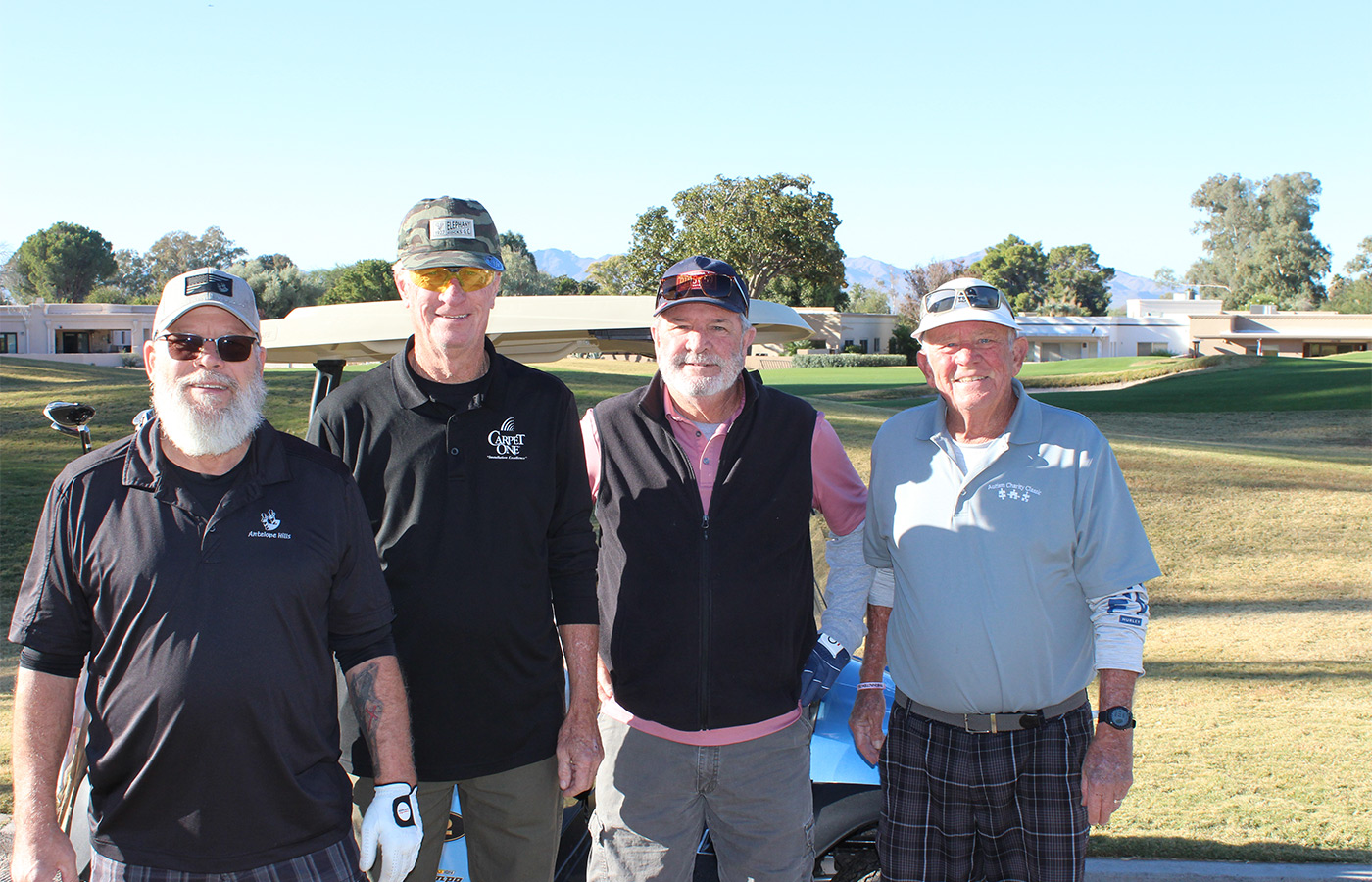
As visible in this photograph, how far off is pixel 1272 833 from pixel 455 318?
12.9 ft

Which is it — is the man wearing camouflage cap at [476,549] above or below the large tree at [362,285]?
below

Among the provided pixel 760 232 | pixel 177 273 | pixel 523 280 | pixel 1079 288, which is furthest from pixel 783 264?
pixel 1079 288

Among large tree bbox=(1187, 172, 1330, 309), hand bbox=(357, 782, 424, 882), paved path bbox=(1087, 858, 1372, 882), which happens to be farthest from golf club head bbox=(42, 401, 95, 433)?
large tree bbox=(1187, 172, 1330, 309)

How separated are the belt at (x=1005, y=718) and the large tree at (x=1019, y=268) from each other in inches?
4400

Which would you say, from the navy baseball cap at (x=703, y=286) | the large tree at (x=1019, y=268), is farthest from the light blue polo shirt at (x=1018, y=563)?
the large tree at (x=1019, y=268)

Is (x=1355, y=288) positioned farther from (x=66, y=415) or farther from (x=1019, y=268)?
(x=66, y=415)

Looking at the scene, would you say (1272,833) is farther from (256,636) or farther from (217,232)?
(217,232)

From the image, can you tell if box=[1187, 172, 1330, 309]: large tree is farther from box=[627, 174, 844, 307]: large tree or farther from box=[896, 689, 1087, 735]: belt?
box=[896, 689, 1087, 735]: belt

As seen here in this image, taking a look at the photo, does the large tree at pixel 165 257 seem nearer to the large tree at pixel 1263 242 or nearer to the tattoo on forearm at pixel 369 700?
the large tree at pixel 1263 242

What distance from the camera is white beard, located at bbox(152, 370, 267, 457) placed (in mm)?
2238

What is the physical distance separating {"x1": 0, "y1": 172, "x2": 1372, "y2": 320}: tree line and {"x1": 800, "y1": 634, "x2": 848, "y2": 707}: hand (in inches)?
1800

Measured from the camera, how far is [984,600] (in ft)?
8.95

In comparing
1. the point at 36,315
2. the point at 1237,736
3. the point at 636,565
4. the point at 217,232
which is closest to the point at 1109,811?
the point at 636,565

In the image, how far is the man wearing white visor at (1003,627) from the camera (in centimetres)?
270
